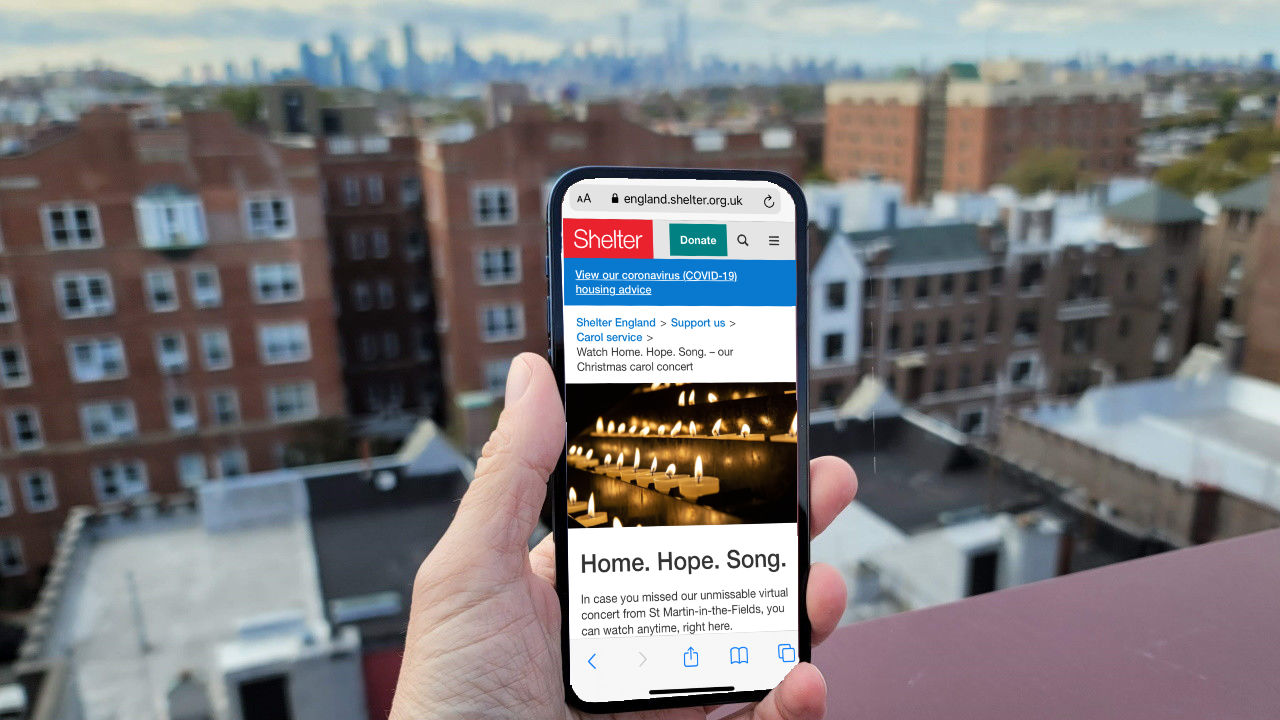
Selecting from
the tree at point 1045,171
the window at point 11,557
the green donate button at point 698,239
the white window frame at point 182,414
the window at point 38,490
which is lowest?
the window at point 11,557

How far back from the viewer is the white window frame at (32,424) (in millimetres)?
6898

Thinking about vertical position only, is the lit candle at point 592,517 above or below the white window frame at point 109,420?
above

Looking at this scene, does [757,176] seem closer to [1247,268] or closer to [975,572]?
[975,572]

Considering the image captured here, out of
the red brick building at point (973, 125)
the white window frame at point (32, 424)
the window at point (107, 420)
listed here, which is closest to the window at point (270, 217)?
the window at point (107, 420)

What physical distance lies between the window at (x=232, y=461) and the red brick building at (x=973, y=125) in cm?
620

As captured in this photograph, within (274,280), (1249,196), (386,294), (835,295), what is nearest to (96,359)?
(274,280)

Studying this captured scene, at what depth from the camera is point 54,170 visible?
6.29 meters

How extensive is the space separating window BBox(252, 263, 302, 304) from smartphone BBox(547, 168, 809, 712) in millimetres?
7228

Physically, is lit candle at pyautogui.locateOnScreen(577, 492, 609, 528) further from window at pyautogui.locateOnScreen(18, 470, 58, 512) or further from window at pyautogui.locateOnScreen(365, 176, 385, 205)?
window at pyautogui.locateOnScreen(18, 470, 58, 512)

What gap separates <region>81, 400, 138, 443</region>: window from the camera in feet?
23.3

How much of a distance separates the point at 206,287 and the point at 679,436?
740 cm

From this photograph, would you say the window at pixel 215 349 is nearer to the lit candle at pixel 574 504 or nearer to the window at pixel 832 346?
the window at pixel 832 346

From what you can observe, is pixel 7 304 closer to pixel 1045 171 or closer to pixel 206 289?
pixel 206 289

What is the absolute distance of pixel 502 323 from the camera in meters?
7.59
